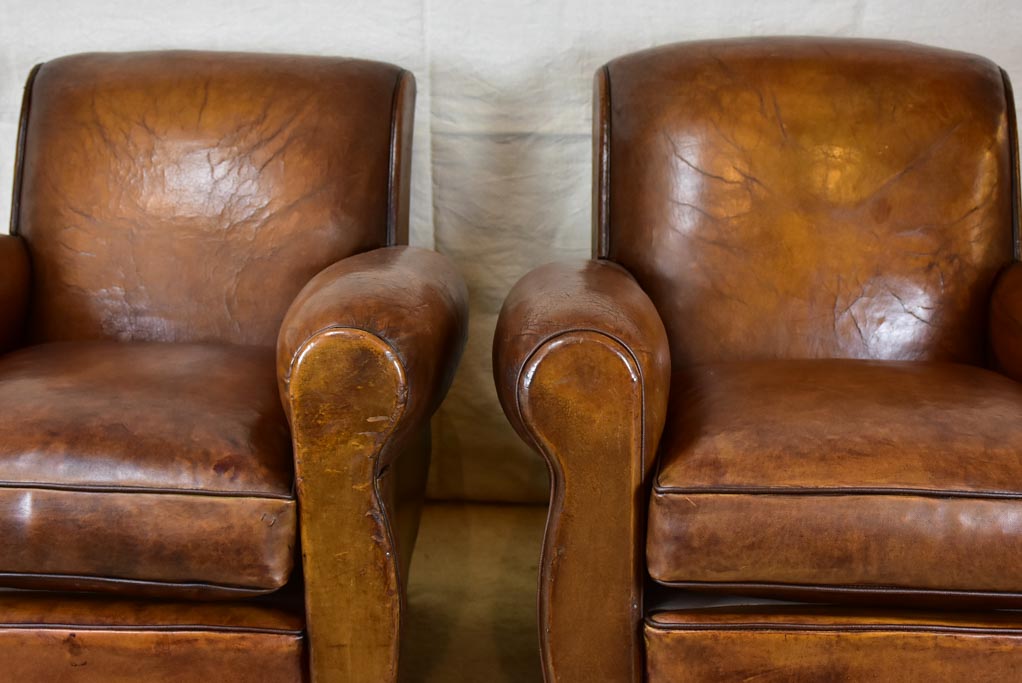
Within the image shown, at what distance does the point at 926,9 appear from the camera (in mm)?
1884

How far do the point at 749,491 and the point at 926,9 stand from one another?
1216mm

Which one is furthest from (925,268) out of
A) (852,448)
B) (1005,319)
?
(852,448)

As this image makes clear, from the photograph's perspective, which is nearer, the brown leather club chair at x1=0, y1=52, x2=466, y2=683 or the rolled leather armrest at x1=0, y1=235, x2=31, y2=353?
the brown leather club chair at x1=0, y1=52, x2=466, y2=683

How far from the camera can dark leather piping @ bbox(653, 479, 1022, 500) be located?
3.61ft

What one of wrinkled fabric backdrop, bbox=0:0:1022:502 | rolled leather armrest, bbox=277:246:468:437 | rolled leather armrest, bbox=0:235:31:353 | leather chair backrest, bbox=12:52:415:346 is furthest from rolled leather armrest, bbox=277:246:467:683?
wrinkled fabric backdrop, bbox=0:0:1022:502

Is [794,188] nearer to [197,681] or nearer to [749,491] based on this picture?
[749,491]

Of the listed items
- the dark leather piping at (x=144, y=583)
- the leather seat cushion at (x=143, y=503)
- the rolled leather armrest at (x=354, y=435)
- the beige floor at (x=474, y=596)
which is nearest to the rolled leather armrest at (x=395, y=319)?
the rolled leather armrest at (x=354, y=435)

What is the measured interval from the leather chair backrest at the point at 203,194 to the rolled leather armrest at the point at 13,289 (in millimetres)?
27

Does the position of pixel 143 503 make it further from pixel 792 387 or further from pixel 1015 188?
pixel 1015 188

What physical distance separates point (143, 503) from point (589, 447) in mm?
514

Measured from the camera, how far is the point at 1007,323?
1505mm

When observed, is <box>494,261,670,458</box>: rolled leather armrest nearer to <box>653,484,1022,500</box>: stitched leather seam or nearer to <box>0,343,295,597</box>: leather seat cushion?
<box>653,484,1022,500</box>: stitched leather seam

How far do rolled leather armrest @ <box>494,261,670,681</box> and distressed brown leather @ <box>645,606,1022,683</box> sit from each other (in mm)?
59

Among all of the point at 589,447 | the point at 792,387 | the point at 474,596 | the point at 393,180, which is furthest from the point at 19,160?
the point at 792,387
